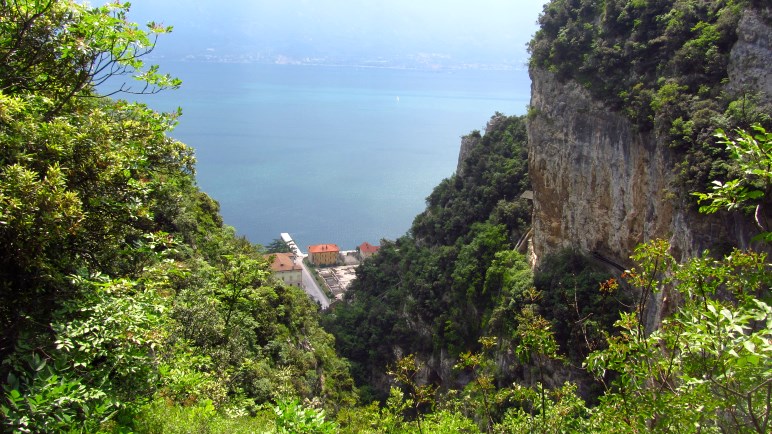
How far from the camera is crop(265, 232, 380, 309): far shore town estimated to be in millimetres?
37625

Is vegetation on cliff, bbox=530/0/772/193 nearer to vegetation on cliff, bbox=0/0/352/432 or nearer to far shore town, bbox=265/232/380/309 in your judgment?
vegetation on cliff, bbox=0/0/352/432

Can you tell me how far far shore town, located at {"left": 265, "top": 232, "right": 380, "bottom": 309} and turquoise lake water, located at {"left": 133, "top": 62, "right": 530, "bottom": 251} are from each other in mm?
6205

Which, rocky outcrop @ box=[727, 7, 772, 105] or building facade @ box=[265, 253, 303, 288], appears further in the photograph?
building facade @ box=[265, 253, 303, 288]

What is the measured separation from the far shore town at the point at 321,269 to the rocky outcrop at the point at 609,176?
66.7 feet

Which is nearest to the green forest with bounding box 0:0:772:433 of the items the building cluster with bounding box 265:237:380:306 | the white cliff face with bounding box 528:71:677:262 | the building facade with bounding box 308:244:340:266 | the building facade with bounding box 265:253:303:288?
the white cliff face with bounding box 528:71:677:262

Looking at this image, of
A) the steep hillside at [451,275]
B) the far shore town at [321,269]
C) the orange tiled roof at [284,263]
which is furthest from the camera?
the far shore town at [321,269]

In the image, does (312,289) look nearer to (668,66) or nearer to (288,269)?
(288,269)

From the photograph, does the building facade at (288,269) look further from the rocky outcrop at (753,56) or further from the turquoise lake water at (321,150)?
the rocky outcrop at (753,56)

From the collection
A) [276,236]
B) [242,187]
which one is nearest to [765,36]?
[276,236]

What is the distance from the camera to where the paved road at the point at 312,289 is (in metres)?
37.5

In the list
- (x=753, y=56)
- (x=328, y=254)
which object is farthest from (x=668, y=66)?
(x=328, y=254)

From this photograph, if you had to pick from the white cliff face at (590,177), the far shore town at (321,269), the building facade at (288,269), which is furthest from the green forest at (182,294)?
the far shore town at (321,269)

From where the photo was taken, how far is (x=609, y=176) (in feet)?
53.5

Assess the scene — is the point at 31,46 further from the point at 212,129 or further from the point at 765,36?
the point at 212,129
